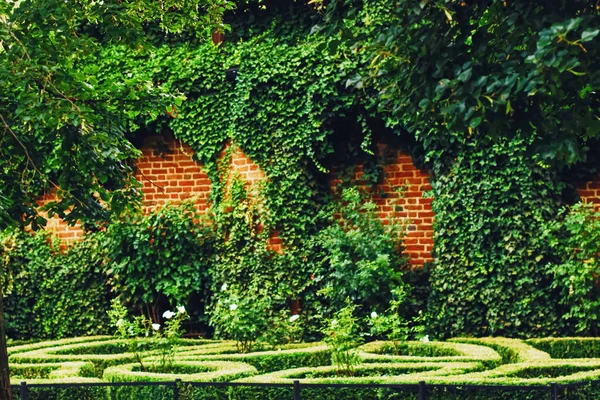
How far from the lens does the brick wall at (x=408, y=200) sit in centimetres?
1325

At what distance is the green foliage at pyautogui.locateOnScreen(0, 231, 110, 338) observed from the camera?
14594 millimetres

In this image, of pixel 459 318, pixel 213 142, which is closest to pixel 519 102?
pixel 459 318

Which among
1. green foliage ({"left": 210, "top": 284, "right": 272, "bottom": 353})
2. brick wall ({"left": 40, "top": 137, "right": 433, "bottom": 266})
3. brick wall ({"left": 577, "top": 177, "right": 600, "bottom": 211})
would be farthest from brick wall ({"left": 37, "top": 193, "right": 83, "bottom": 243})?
brick wall ({"left": 577, "top": 177, "right": 600, "bottom": 211})

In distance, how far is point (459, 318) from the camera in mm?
12180

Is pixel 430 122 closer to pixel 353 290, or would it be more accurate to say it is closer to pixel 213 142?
pixel 353 290

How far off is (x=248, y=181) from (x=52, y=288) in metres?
3.89

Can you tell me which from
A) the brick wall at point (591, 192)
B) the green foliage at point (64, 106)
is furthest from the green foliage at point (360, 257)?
the green foliage at point (64, 106)

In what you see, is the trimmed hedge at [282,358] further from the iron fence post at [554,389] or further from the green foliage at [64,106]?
the iron fence post at [554,389]

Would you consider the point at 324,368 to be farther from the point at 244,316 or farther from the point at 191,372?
the point at 244,316

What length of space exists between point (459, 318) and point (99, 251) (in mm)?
5901

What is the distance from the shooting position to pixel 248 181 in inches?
539

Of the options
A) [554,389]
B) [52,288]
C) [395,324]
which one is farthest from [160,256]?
[554,389]

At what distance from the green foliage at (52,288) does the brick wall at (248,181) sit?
0.48 meters

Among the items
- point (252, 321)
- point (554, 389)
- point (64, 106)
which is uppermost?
point (64, 106)
